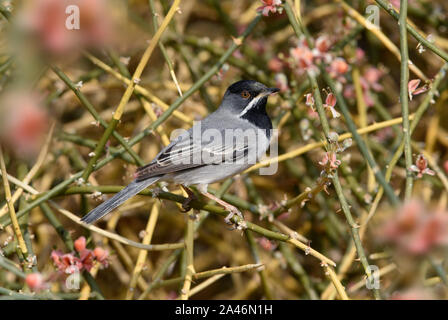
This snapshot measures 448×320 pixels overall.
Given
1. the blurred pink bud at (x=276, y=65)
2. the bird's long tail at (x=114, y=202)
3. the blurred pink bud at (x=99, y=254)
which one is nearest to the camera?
the blurred pink bud at (x=99, y=254)

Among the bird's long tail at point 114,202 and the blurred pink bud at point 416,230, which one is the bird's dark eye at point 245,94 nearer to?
the bird's long tail at point 114,202

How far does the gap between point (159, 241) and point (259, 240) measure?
1.34 m

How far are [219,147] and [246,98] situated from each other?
1.53ft

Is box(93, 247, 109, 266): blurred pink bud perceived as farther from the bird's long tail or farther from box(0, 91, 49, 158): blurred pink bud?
box(0, 91, 49, 158): blurred pink bud

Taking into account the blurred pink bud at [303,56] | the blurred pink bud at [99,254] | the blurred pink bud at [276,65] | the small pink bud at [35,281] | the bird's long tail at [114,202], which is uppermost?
the blurred pink bud at [276,65]

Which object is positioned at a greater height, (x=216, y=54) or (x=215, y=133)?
(x=216, y=54)

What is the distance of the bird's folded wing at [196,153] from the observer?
337 centimetres

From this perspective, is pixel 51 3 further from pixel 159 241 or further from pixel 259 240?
pixel 159 241

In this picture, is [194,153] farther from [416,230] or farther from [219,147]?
[416,230]

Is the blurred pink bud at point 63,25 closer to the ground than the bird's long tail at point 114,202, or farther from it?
closer to the ground

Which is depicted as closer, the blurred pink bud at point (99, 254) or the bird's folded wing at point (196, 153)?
the blurred pink bud at point (99, 254)

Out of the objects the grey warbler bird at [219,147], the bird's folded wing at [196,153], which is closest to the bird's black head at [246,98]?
the grey warbler bird at [219,147]

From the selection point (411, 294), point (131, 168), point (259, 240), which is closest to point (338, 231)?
point (259, 240)

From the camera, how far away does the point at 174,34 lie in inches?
Result: 162
